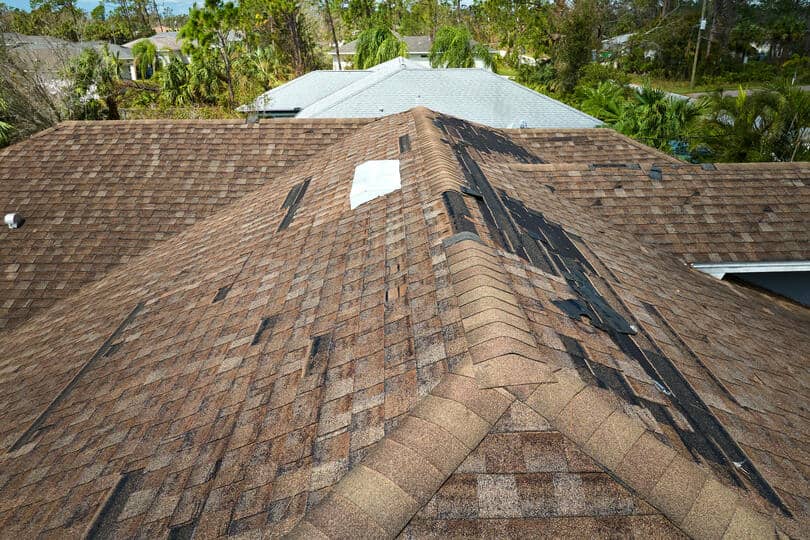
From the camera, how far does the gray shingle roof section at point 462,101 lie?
24.0 m

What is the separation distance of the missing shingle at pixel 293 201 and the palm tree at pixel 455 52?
30954 mm

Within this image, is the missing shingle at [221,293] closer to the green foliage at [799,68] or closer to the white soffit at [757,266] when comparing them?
the white soffit at [757,266]

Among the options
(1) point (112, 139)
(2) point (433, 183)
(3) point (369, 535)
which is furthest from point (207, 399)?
(1) point (112, 139)

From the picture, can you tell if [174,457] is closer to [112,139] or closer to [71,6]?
[112,139]

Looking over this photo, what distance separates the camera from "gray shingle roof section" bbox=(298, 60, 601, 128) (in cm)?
2403

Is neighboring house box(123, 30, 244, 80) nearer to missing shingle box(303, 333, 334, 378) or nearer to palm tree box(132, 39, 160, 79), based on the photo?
palm tree box(132, 39, 160, 79)

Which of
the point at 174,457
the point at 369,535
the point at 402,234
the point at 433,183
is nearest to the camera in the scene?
the point at 369,535

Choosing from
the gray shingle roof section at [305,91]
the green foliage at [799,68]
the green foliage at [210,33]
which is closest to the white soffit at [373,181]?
the gray shingle roof section at [305,91]

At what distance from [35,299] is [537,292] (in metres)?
10.9

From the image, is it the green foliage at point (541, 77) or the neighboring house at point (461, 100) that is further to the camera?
the green foliage at point (541, 77)

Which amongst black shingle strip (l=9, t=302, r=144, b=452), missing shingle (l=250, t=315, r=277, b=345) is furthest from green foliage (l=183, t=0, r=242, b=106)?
missing shingle (l=250, t=315, r=277, b=345)

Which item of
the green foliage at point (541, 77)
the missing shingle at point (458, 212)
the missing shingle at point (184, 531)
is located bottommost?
the green foliage at point (541, 77)

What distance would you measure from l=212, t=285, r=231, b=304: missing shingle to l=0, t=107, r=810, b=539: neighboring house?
0.43ft

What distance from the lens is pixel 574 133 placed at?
1638cm
